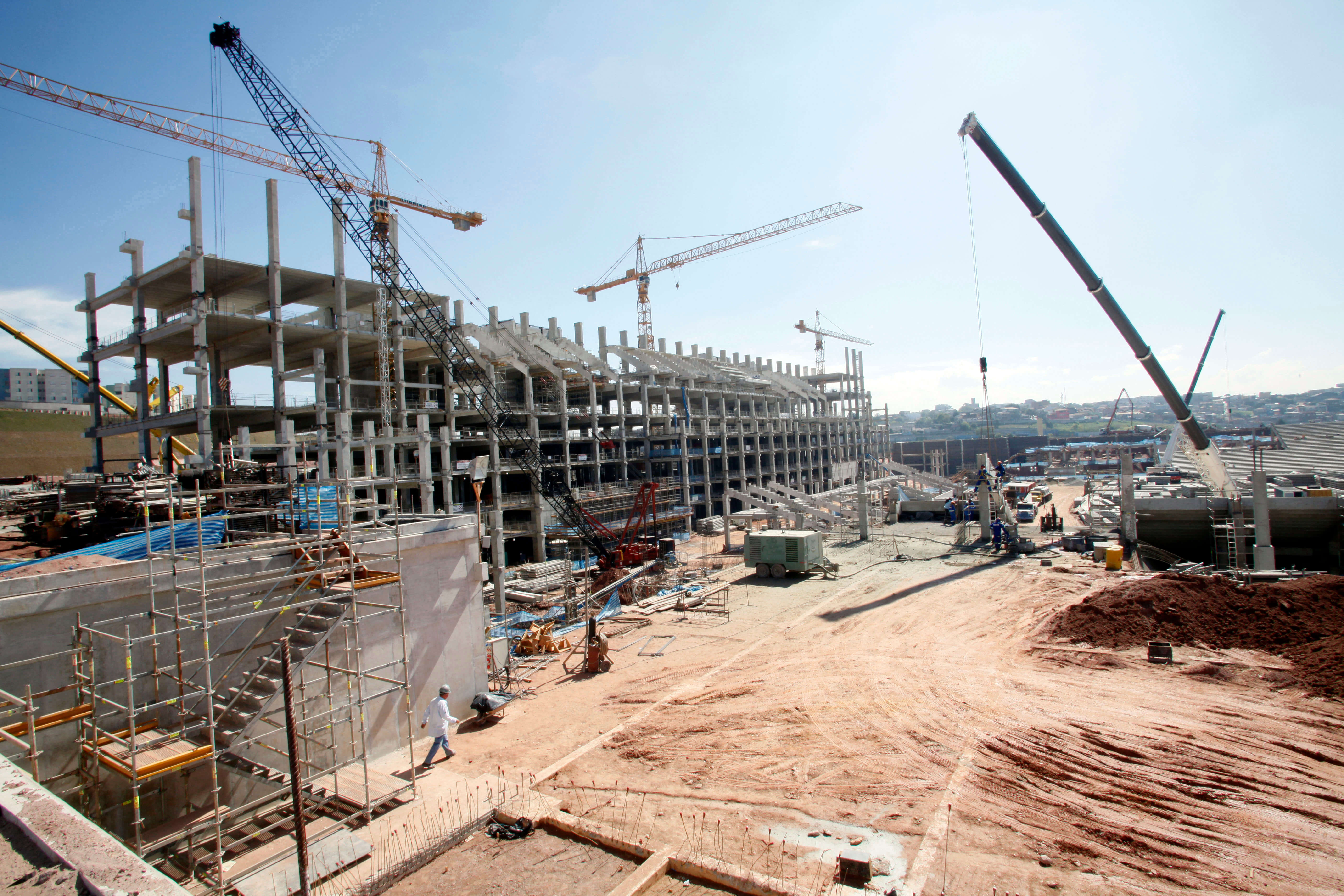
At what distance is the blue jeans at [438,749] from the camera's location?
11.8 meters

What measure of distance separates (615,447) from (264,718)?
130ft

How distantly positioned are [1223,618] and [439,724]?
21044 mm

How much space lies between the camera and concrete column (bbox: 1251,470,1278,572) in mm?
26125

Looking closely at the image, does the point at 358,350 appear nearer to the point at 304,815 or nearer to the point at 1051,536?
the point at 304,815

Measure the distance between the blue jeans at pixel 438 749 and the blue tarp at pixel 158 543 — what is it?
5421mm

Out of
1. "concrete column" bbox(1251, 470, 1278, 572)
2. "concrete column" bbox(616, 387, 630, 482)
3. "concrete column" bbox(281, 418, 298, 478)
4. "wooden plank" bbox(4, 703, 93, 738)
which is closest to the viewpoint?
"wooden plank" bbox(4, 703, 93, 738)

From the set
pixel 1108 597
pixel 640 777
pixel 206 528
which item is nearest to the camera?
pixel 640 777

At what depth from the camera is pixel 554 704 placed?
1505 cm

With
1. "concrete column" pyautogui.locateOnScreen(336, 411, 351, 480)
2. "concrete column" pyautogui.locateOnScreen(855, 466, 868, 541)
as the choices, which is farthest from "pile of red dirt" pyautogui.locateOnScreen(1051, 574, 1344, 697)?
"concrete column" pyautogui.locateOnScreen(336, 411, 351, 480)

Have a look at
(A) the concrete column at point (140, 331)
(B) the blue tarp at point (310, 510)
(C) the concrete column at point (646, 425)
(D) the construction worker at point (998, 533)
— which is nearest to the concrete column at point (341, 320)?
(A) the concrete column at point (140, 331)

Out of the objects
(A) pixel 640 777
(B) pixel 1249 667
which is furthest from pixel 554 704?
(B) pixel 1249 667

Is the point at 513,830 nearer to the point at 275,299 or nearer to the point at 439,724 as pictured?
the point at 439,724

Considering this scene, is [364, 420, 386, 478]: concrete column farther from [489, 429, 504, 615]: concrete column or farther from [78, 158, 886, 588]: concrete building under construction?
[489, 429, 504, 615]: concrete column

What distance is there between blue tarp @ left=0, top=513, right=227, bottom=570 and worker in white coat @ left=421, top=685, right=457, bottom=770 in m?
4.94
